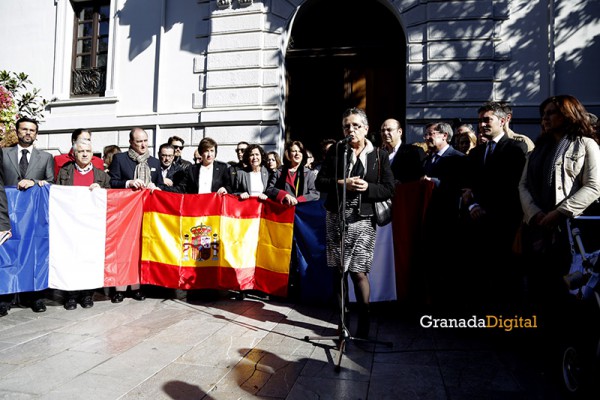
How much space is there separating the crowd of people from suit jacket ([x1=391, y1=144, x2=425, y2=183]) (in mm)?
13

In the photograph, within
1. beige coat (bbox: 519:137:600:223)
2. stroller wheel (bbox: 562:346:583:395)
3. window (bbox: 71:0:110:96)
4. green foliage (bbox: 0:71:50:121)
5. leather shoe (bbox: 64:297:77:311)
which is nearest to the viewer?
stroller wheel (bbox: 562:346:583:395)

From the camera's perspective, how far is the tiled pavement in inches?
122

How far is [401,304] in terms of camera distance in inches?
204

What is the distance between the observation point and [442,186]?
4.98m

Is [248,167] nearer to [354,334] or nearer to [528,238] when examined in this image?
[354,334]

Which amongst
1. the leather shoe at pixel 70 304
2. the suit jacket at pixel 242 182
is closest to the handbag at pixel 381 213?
the suit jacket at pixel 242 182

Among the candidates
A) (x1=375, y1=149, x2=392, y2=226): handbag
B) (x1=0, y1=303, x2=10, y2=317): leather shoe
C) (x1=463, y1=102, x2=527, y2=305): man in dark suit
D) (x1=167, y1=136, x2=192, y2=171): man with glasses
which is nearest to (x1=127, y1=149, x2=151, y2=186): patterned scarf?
(x1=167, y1=136, x2=192, y2=171): man with glasses

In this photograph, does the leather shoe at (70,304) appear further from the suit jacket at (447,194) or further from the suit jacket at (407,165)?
the suit jacket at (447,194)

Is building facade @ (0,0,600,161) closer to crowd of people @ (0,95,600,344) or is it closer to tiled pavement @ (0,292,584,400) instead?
crowd of people @ (0,95,600,344)

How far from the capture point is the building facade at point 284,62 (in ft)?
31.3

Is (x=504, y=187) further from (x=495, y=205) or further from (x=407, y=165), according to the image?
(x=407, y=165)

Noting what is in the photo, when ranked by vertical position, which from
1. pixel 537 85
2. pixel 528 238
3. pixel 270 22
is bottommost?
pixel 528 238

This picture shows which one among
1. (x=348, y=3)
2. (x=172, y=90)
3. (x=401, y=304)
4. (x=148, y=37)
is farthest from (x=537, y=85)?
(x=148, y=37)

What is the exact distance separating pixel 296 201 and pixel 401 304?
187 cm
